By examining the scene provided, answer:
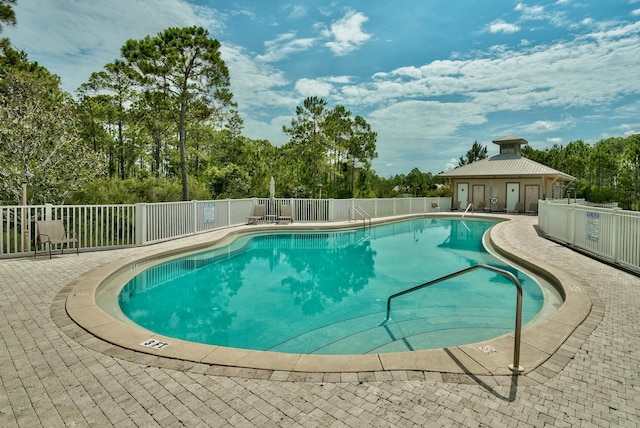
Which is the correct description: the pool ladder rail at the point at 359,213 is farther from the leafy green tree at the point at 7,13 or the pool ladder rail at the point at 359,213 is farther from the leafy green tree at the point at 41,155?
the leafy green tree at the point at 7,13

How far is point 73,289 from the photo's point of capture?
15.3ft

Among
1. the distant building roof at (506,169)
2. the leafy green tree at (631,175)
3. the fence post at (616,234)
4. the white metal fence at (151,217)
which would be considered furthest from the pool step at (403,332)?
the leafy green tree at (631,175)

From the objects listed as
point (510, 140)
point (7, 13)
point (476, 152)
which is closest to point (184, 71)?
point (7, 13)

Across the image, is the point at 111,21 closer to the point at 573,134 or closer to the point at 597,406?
the point at 597,406

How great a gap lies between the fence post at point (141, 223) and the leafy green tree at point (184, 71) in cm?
666

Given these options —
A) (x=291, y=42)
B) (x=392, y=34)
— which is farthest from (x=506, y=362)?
(x=291, y=42)

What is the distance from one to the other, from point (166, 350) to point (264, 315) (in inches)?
87.4

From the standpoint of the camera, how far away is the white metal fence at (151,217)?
23.8 feet

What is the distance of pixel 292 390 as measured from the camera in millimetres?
2309

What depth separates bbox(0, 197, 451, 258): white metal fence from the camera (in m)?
7.24

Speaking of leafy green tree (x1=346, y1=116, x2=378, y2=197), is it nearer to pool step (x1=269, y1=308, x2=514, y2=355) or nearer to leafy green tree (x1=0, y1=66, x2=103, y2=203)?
leafy green tree (x1=0, y1=66, x2=103, y2=203)

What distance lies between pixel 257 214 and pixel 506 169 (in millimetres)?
18391

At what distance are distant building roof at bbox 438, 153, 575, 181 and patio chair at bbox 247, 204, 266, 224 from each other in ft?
52.6

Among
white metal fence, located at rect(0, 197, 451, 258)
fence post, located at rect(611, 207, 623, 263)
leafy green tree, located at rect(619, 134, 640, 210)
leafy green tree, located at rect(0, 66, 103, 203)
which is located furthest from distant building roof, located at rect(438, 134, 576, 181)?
leafy green tree, located at rect(0, 66, 103, 203)
